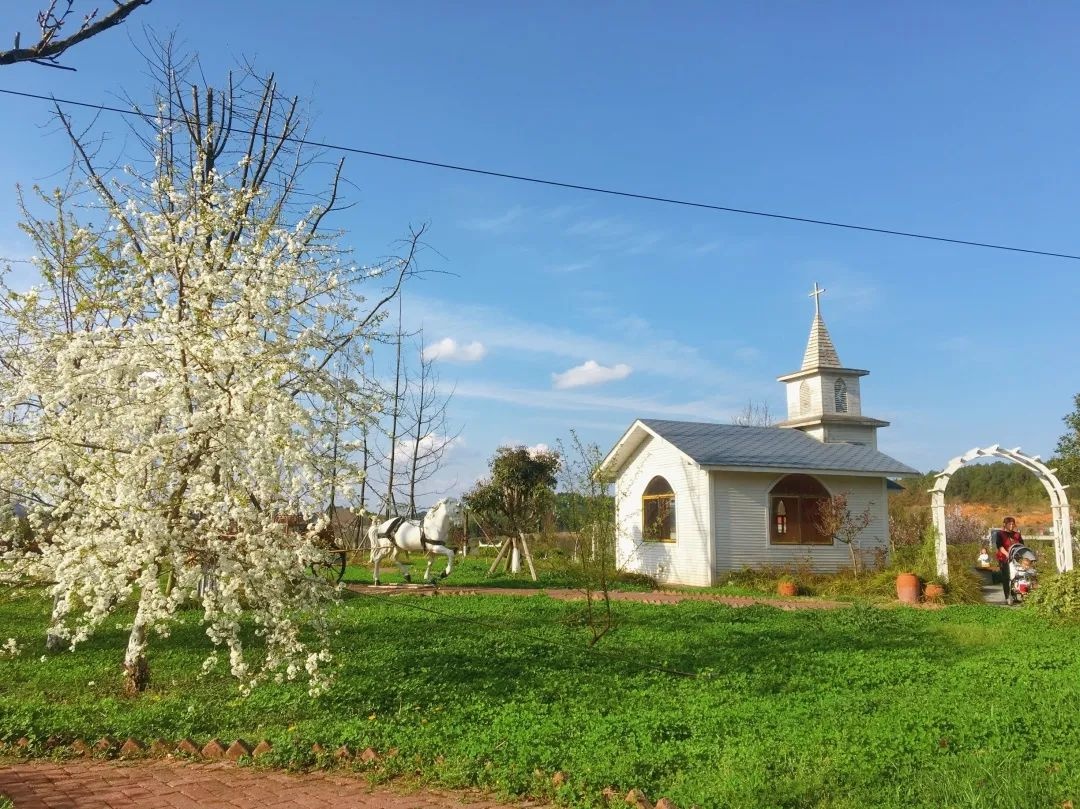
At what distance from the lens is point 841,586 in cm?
1875

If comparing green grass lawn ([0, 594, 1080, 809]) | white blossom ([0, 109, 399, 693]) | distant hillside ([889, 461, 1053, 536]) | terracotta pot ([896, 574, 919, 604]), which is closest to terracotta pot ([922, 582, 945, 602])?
terracotta pot ([896, 574, 919, 604])

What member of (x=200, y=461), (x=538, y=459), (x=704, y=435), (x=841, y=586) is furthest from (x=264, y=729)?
(x=538, y=459)

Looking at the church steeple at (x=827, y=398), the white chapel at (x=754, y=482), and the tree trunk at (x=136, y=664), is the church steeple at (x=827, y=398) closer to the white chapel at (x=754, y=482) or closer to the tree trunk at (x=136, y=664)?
the white chapel at (x=754, y=482)

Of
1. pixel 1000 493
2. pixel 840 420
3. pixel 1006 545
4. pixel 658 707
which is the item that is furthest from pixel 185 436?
pixel 1000 493

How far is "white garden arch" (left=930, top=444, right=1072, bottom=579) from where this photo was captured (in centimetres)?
1661

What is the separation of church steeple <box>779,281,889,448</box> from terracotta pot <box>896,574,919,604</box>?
26.2 ft

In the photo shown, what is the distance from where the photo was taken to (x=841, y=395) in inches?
972

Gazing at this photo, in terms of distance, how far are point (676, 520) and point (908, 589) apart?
249 inches

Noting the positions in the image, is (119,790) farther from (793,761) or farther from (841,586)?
(841,586)

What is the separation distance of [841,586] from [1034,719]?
12.7 meters

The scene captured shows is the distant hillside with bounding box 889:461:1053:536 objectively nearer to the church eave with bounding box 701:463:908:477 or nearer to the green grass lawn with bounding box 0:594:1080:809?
the church eave with bounding box 701:463:908:477

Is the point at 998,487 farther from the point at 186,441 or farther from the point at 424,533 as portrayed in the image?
the point at 186,441

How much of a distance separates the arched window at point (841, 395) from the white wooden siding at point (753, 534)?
349 cm

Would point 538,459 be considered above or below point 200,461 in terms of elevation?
above
